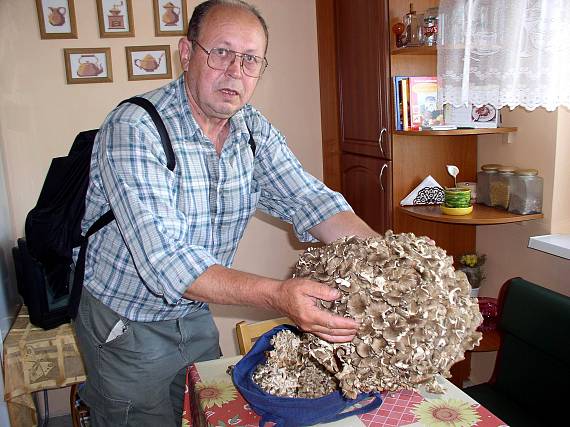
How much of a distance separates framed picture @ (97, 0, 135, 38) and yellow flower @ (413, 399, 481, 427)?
230cm

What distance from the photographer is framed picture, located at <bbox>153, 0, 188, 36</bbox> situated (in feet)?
8.83

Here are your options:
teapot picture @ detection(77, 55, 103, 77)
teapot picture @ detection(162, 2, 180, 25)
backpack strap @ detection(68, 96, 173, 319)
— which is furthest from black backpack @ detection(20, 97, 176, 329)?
teapot picture @ detection(162, 2, 180, 25)

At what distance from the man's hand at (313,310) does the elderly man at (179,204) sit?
169mm

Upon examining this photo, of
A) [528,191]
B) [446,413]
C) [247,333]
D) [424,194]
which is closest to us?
[446,413]

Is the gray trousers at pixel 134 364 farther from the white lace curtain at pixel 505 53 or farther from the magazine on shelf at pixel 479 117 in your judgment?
the magazine on shelf at pixel 479 117

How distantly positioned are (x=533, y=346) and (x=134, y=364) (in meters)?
1.18

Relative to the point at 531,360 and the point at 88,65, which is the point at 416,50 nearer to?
the point at 531,360

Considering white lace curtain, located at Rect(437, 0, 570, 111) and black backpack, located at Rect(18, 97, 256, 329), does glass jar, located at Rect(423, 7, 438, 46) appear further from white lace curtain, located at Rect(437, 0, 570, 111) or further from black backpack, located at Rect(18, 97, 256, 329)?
black backpack, located at Rect(18, 97, 256, 329)

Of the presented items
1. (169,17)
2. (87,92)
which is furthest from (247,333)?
(169,17)

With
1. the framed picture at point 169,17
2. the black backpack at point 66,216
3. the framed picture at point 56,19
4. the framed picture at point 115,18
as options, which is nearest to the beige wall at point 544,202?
the black backpack at point 66,216

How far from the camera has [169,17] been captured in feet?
8.89

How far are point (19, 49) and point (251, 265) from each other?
1.62 meters

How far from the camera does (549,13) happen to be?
1724 millimetres

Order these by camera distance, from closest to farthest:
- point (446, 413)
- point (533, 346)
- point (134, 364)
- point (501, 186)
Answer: point (446, 413) → point (134, 364) → point (533, 346) → point (501, 186)
